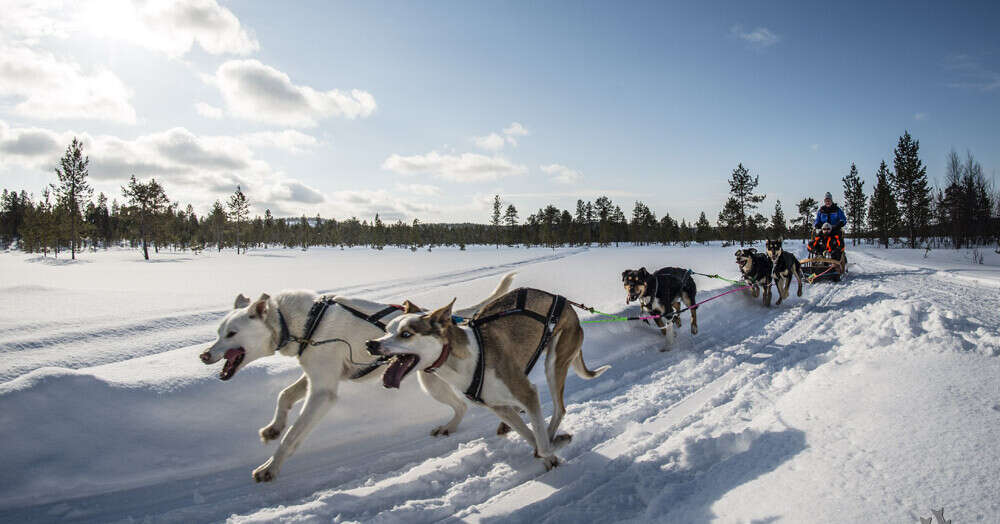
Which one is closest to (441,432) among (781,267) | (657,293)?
(657,293)

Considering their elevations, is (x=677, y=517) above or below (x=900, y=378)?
below

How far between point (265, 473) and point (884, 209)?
7217 cm

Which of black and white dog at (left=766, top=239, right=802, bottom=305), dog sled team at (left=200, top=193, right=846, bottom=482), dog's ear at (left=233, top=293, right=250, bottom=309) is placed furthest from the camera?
black and white dog at (left=766, top=239, right=802, bottom=305)

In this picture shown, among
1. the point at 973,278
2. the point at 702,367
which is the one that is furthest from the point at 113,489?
the point at 973,278

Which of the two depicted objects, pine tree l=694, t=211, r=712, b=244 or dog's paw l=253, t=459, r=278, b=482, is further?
pine tree l=694, t=211, r=712, b=244

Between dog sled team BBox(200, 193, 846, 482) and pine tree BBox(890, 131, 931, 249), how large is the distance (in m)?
60.0

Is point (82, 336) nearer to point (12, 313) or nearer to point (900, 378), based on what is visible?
point (12, 313)

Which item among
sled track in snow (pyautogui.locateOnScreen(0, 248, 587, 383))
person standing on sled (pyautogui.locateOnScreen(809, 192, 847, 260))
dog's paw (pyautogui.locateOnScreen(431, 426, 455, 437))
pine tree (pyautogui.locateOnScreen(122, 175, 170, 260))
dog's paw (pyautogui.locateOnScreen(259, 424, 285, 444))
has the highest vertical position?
pine tree (pyautogui.locateOnScreen(122, 175, 170, 260))

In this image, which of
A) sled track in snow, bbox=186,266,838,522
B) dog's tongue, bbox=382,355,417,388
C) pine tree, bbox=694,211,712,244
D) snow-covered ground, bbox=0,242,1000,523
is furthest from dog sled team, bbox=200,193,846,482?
pine tree, bbox=694,211,712,244

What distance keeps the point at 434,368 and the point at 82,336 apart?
20.4 ft

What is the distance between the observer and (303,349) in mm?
3369

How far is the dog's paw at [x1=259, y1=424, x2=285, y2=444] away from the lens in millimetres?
3402

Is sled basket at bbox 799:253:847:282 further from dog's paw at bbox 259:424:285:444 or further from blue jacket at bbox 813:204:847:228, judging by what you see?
dog's paw at bbox 259:424:285:444

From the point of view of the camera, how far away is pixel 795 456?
260cm
